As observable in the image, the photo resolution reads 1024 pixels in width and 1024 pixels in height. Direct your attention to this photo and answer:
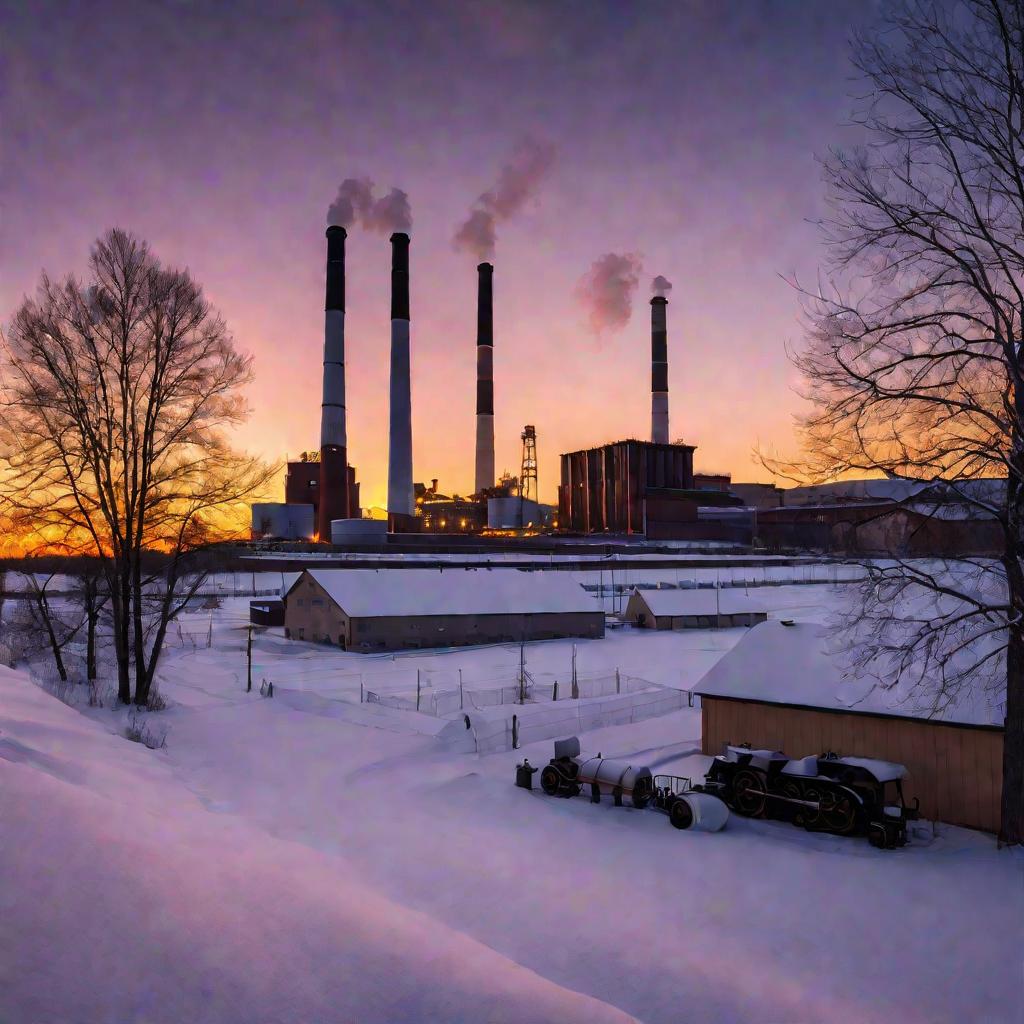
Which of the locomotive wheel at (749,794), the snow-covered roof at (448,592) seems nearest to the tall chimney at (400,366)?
the snow-covered roof at (448,592)

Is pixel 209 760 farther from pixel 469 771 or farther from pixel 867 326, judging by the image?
pixel 867 326

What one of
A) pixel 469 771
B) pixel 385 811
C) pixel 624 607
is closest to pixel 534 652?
pixel 624 607

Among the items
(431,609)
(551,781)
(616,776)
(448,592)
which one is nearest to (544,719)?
(551,781)

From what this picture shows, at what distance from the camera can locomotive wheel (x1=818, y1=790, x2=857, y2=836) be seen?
518 inches

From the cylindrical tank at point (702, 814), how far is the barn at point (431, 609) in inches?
1143

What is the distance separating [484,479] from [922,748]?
270 ft

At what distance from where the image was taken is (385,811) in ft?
43.6

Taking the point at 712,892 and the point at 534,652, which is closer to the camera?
the point at 712,892

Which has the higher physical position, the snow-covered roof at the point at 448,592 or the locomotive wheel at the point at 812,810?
the snow-covered roof at the point at 448,592

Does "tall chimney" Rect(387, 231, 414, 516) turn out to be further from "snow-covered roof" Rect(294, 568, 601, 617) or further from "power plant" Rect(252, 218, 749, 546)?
"snow-covered roof" Rect(294, 568, 601, 617)

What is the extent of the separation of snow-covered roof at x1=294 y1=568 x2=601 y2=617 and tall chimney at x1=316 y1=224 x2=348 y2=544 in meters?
29.8

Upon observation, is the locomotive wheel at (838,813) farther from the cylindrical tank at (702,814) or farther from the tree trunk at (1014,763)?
the tree trunk at (1014,763)

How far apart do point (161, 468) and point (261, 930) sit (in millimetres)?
17097

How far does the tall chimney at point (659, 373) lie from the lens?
292ft
